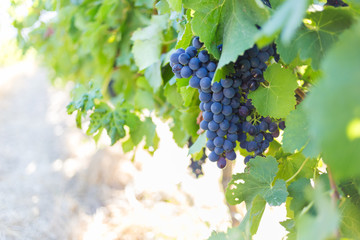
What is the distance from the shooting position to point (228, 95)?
758 mm

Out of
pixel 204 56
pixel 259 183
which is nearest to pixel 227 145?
pixel 259 183

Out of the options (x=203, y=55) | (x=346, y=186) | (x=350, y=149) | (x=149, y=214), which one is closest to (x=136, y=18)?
(x=203, y=55)

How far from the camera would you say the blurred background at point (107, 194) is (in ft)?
5.47

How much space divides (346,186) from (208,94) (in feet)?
1.25

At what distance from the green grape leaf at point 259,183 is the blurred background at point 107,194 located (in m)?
0.33

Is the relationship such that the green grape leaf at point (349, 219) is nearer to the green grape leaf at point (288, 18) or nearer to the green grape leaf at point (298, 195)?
the green grape leaf at point (298, 195)

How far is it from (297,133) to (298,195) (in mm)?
168

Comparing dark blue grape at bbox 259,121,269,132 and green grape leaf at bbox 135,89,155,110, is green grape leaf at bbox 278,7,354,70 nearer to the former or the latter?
dark blue grape at bbox 259,121,269,132

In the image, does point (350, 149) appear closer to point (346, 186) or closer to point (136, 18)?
point (346, 186)

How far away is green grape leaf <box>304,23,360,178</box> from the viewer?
1.20 feet

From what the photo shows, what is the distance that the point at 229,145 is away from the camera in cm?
81

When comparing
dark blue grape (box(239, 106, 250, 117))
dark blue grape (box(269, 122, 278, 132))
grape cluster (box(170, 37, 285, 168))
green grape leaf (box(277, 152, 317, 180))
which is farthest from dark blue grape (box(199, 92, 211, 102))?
green grape leaf (box(277, 152, 317, 180))

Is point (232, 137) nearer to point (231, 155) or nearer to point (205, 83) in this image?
point (231, 155)

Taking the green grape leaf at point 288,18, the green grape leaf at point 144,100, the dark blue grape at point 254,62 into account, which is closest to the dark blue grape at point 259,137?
the dark blue grape at point 254,62
